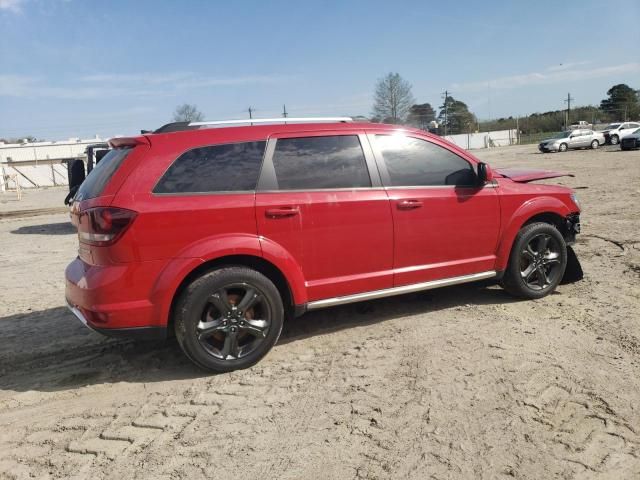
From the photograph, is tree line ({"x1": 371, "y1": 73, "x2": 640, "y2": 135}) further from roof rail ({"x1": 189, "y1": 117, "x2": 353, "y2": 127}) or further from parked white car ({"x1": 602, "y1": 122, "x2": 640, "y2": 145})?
roof rail ({"x1": 189, "y1": 117, "x2": 353, "y2": 127})

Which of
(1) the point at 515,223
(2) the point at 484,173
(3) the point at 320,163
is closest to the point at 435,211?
(2) the point at 484,173

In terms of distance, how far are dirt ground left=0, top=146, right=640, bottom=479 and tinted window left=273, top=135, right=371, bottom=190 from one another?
1.38 m

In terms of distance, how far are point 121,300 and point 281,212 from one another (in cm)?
133

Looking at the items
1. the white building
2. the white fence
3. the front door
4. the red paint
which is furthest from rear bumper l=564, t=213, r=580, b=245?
the white fence

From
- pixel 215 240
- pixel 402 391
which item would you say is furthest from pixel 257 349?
pixel 402 391

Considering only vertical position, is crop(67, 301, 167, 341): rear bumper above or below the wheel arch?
below

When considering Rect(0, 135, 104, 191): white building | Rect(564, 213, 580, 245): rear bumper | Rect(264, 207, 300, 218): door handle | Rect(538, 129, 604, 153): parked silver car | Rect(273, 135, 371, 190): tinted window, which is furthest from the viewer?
Rect(0, 135, 104, 191): white building

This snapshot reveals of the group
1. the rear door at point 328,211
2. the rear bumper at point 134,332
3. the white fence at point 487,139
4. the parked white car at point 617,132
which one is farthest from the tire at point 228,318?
the white fence at point 487,139

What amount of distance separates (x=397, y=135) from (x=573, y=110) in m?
76.8

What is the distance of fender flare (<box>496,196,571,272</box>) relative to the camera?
488 cm

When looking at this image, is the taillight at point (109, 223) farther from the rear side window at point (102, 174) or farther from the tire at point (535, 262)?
the tire at point (535, 262)

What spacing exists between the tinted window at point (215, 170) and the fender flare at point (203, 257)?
1.33 feet

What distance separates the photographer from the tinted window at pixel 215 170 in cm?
375

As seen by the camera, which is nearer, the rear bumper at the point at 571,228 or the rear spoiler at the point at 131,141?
the rear spoiler at the point at 131,141
